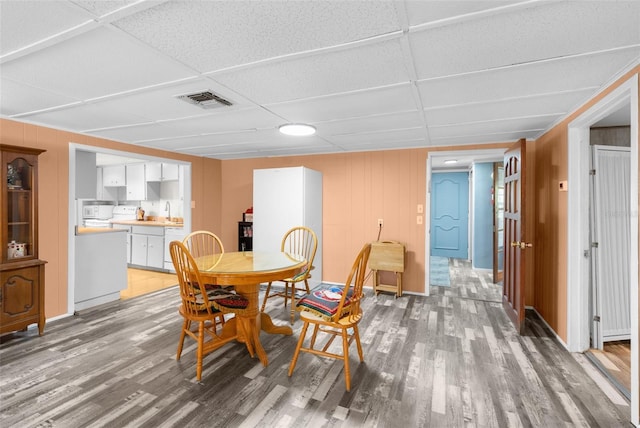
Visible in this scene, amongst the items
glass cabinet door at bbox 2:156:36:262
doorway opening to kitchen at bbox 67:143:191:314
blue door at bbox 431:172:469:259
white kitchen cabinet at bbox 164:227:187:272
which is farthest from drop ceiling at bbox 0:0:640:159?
blue door at bbox 431:172:469:259

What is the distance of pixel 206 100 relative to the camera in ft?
7.92

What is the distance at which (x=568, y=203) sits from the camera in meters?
2.77

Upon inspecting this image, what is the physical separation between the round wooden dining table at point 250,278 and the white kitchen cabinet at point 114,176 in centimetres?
487

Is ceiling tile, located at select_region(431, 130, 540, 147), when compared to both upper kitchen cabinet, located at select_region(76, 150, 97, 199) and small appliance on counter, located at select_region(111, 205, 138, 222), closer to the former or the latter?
upper kitchen cabinet, located at select_region(76, 150, 97, 199)

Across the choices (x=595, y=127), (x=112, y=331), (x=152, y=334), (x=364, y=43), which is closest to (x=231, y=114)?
(x=364, y=43)

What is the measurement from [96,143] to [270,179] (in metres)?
2.19

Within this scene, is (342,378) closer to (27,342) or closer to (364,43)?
(364,43)

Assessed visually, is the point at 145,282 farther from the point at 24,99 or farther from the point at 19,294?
the point at 24,99

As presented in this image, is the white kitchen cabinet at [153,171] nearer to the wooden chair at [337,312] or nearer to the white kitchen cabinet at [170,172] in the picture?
the white kitchen cabinet at [170,172]

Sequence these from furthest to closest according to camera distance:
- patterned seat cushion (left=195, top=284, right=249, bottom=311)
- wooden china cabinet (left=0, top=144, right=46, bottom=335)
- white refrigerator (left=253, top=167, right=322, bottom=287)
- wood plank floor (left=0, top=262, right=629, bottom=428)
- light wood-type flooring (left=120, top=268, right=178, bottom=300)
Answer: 1. light wood-type flooring (left=120, top=268, right=178, bottom=300)
2. white refrigerator (left=253, top=167, right=322, bottom=287)
3. wooden china cabinet (left=0, top=144, right=46, bottom=335)
4. patterned seat cushion (left=195, top=284, right=249, bottom=311)
5. wood plank floor (left=0, top=262, right=629, bottom=428)

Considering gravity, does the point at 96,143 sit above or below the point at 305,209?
above

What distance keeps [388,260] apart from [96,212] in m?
6.84

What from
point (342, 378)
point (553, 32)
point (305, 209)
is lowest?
point (342, 378)

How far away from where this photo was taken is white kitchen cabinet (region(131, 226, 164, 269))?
5.72 m
